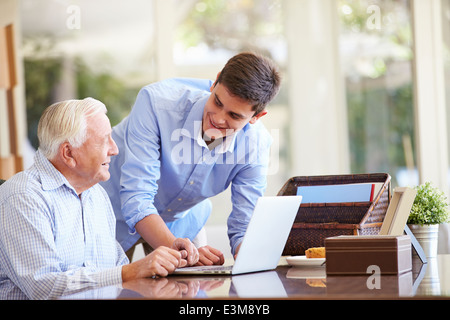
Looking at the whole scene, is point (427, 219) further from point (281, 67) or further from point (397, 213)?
point (281, 67)

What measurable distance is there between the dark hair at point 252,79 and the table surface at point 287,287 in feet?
2.17

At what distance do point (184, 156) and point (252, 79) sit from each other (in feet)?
1.41

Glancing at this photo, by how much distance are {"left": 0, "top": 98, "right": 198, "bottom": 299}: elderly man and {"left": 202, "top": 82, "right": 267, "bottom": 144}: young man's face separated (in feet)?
1.26

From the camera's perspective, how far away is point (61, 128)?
1.90 meters

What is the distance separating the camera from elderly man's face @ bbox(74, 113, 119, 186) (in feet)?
6.27

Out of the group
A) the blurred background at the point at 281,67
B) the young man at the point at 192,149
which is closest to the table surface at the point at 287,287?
the young man at the point at 192,149

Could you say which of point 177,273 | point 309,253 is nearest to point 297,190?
point 309,253

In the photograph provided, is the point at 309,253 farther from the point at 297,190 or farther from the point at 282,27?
the point at 282,27

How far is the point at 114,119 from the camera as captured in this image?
532cm

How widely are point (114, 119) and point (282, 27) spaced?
1.54 meters

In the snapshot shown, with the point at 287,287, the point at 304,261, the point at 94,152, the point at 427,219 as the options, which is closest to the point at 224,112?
the point at 94,152

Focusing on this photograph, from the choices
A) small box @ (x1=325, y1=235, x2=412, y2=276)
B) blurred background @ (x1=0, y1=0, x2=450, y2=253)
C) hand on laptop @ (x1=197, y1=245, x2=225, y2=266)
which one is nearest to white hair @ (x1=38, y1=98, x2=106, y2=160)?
hand on laptop @ (x1=197, y1=245, x2=225, y2=266)

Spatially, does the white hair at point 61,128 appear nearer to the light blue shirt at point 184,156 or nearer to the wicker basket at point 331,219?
the light blue shirt at point 184,156

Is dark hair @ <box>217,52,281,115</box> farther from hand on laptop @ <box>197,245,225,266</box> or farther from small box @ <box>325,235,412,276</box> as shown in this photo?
small box @ <box>325,235,412,276</box>
